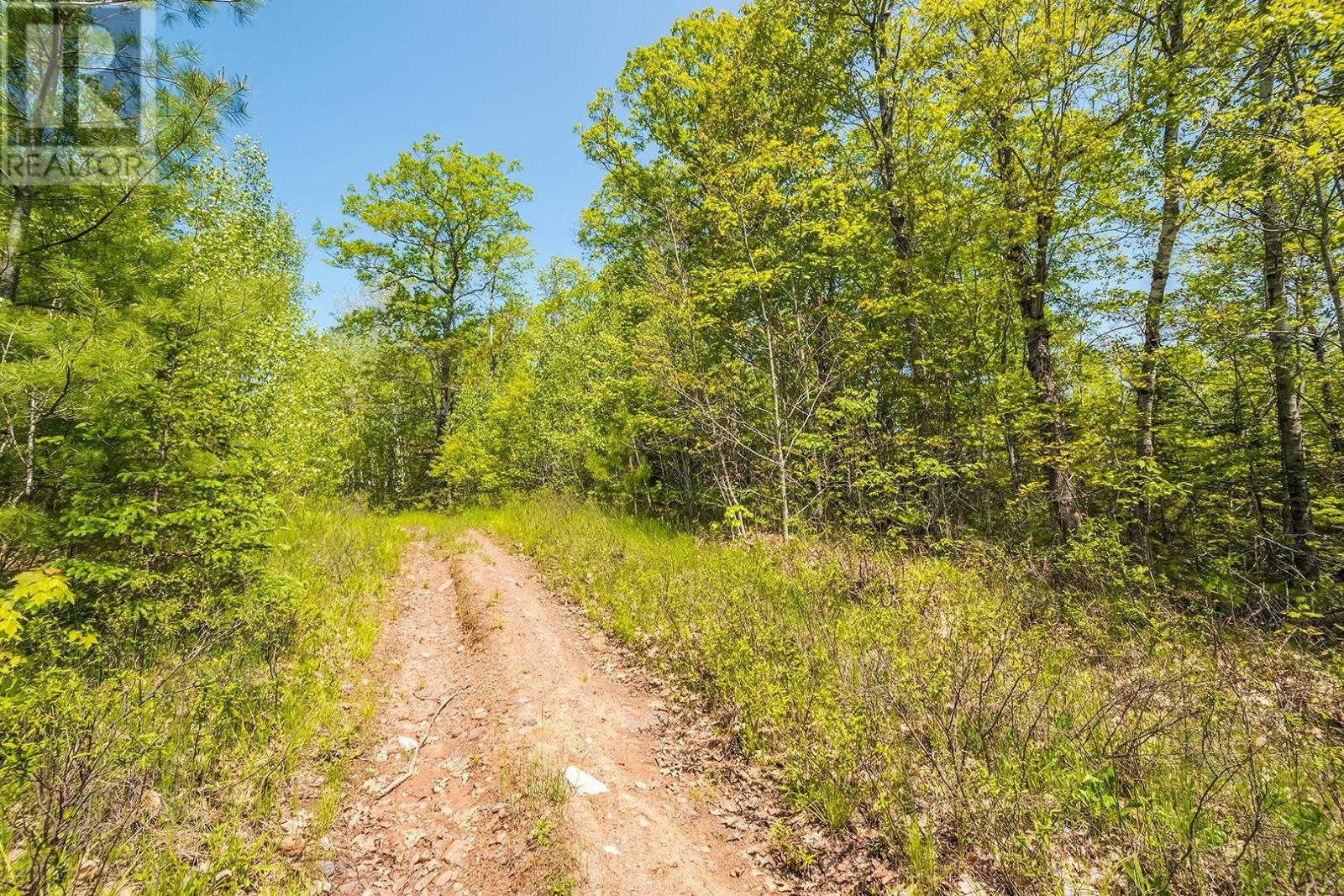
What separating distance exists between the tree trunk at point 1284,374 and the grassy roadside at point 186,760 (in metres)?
11.8

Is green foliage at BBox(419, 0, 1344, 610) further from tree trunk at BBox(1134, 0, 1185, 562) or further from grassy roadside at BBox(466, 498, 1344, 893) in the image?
grassy roadside at BBox(466, 498, 1344, 893)

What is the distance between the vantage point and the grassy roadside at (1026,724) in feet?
9.49

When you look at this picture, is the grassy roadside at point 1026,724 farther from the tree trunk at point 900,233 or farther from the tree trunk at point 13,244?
the tree trunk at point 13,244

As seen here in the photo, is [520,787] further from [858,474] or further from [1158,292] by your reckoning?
[1158,292]

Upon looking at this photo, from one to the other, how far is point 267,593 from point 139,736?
2.54 m

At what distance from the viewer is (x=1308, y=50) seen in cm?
597

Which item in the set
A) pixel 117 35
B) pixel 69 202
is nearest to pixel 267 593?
pixel 69 202

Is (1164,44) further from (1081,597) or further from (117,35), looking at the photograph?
(117,35)

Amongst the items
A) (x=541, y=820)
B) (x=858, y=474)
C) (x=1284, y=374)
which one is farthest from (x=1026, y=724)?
(x=1284, y=374)

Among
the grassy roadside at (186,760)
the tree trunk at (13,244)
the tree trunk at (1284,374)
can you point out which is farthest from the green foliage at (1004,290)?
the tree trunk at (13,244)

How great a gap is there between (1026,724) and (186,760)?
6.82 meters

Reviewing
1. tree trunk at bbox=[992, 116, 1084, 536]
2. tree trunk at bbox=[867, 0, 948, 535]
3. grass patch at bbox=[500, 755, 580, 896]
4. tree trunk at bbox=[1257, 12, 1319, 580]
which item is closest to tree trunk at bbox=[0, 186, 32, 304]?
grass patch at bbox=[500, 755, 580, 896]

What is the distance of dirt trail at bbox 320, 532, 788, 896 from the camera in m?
3.33

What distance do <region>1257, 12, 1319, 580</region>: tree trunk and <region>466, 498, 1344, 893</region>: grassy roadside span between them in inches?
98.2
